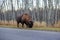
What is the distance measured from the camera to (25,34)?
2.38 metres

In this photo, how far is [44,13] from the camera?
2.23m

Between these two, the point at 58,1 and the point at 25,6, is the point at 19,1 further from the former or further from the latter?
the point at 58,1

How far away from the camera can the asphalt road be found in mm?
2152

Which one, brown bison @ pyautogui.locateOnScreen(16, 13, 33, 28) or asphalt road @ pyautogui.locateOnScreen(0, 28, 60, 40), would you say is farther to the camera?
brown bison @ pyautogui.locateOnScreen(16, 13, 33, 28)

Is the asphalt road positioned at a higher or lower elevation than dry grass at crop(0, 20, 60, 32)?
lower

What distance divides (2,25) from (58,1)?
96 cm

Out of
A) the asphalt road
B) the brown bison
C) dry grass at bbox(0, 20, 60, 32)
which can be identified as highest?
the brown bison

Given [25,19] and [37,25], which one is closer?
[37,25]

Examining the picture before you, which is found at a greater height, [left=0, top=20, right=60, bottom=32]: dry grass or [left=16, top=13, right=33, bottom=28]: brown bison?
[left=16, top=13, right=33, bottom=28]: brown bison

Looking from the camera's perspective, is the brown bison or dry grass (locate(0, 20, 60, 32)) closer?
dry grass (locate(0, 20, 60, 32))

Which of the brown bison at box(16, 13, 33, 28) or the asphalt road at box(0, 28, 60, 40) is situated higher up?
the brown bison at box(16, 13, 33, 28)

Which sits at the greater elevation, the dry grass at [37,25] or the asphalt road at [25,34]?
the dry grass at [37,25]

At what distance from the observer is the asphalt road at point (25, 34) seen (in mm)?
2152

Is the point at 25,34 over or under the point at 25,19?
under
